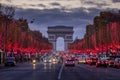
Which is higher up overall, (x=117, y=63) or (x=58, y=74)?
(x=117, y=63)

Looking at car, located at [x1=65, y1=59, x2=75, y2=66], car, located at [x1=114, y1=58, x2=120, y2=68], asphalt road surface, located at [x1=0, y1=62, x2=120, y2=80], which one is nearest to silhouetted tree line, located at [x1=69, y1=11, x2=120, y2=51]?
car, located at [x1=65, y1=59, x2=75, y2=66]

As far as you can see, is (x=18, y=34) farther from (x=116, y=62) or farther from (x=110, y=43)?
(x=116, y=62)

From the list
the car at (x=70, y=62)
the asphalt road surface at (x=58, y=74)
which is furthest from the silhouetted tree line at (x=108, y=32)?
the asphalt road surface at (x=58, y=74)

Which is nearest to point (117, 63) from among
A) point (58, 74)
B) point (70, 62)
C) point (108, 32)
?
point (70, 62)

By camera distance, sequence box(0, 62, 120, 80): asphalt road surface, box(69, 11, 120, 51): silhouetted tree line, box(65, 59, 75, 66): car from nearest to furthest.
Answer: box(0, 62, 120, 80): asphalt road surface < box(65, 59, 75, 66): car < box(69, 11, 120, 51): silhouetted tree line

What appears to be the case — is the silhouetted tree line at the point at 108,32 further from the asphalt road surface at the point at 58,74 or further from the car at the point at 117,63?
the asphalt road surface at the point at 58,74

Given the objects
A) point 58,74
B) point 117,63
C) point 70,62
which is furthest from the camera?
point 70,62

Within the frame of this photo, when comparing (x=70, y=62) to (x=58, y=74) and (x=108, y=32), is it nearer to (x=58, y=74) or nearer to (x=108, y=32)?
(x=108, y=32)

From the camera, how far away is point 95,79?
133 ft

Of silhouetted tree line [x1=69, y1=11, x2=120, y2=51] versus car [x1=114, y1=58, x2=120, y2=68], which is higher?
silhouetted tree line [x1=69, y1=11, x2=120, y2=51]

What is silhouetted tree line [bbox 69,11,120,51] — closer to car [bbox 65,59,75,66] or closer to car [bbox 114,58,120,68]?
car [bbox 65,59,75,66]

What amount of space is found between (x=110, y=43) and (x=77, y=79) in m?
97.1

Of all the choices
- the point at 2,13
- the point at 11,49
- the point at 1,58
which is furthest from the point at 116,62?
the point at 11,49

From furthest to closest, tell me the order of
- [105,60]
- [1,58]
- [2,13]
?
[2,13] < [1,58] < [105,60]
